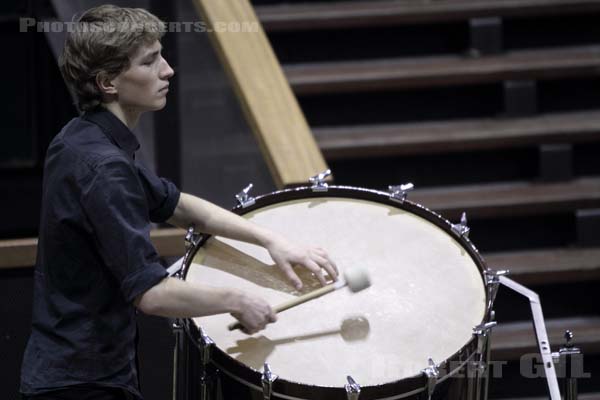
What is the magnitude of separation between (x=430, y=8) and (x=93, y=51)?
2.75 metres

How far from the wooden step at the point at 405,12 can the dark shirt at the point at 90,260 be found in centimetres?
251

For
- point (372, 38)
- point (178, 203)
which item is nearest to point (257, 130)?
point (178, 203)

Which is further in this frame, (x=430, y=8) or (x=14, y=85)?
(x=14, y=85)

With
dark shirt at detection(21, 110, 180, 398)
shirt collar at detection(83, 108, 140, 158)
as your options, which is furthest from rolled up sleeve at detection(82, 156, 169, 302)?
shirt collar at detection(83, 108, 140, 158)

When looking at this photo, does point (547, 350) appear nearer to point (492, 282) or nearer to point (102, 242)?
point (492, 282)

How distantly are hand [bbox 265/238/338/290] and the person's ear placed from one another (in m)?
0.56

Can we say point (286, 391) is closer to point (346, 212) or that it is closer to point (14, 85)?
point (346, 212)

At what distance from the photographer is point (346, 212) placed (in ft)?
9.64

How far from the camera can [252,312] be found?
2377mm

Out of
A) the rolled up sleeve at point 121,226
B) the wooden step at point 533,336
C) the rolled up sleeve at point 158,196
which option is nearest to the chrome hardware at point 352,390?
the rolled up sleeve at point 121,226

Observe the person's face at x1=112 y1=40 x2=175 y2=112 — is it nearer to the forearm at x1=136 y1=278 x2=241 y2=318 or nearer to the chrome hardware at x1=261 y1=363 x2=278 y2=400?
the forearm at x1=136 y1=278 x2=241 y2=318

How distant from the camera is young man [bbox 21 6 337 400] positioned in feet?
7.34

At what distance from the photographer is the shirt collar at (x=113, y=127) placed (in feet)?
7.70

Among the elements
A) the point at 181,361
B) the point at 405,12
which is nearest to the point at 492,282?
the point at 181,361
